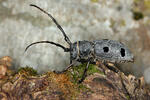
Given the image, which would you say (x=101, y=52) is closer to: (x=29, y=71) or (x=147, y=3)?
(x=29, y=71)

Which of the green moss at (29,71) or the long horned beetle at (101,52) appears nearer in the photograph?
the green moss at (29,71)

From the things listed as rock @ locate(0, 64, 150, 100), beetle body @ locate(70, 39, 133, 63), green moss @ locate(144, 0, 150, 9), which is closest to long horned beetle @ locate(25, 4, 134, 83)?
beetle body @ locate(70, 39, 133, 63)

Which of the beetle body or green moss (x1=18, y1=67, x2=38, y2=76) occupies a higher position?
the beetle body

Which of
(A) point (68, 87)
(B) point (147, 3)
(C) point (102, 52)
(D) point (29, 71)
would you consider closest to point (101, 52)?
(C) point (102, 52)

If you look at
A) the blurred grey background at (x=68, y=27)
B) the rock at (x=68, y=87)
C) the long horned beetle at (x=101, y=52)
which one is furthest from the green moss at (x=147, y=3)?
the rock at (x=68, y=87)

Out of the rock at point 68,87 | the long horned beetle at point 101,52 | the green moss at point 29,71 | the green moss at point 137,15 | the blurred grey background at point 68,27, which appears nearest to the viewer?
the rock at point 68,87

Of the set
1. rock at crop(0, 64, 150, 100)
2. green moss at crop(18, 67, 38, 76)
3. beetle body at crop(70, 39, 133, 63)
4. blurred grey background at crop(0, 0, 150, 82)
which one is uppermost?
blurred grey background at crop(0, 0, 150, 82)

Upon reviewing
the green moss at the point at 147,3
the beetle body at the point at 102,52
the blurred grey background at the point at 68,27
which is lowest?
the beetle body at the point at 102,52

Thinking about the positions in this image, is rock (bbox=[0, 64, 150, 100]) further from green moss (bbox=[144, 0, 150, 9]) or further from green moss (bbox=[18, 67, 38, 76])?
green moss (bbox=[144, 0, 150, 9])

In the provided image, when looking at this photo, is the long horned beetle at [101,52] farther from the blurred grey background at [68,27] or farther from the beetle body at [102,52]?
the blurred grey background at [68,27]
